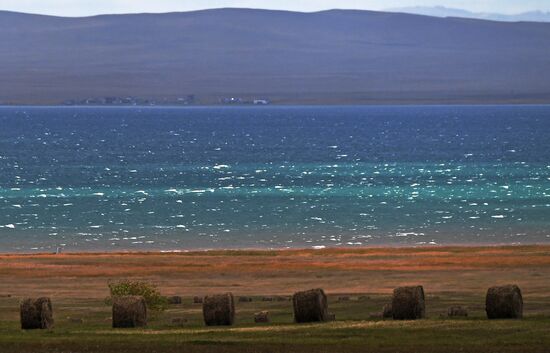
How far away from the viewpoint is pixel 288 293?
42094 millimetres

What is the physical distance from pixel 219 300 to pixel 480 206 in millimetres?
67332

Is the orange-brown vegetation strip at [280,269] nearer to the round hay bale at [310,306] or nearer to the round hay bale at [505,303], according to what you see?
the round hay bale at [505,303]

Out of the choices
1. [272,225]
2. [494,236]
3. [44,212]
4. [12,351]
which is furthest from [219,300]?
[44,212]

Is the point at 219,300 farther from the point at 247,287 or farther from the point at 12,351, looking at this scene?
the point at 247,287

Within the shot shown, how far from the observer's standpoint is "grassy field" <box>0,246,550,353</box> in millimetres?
26500

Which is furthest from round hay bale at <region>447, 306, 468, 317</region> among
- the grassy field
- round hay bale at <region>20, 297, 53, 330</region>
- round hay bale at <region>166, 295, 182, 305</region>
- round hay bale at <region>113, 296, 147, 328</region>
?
round hay bale at <region>166, 295, 182, 305</region>

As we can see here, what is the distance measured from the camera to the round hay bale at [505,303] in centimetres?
2925

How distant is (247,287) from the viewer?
45219 millimetres

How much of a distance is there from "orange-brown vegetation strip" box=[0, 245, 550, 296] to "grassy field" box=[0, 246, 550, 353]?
0.05 m

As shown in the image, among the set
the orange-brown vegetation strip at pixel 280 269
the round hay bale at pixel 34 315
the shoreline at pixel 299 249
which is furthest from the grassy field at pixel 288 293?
the shoreline at pixel 299 249

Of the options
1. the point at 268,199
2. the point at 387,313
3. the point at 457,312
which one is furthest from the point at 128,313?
the point at 268,199

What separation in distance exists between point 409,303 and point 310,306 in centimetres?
219

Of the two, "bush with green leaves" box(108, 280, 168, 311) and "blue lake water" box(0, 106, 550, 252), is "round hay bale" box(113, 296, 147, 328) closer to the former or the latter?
"bush with green leaves" box(108, 280, 168, 311)

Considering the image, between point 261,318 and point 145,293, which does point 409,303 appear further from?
point 145,293
